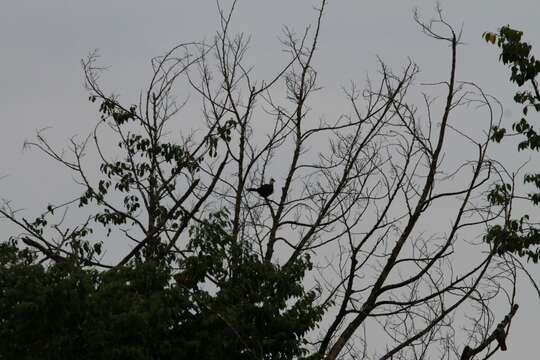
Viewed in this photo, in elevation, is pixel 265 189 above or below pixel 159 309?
above

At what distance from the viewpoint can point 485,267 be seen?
13.2m

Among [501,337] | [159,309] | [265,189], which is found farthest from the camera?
[265,189]

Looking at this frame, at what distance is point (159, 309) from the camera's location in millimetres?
11258

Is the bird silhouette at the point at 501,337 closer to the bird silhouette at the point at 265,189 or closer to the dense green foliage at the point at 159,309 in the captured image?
the dense green foliage at the point at 159,309

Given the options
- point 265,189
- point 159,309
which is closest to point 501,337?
point 159,309

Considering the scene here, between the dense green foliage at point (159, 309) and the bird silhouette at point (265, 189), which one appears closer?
the dense green foliage at point (159, 309)

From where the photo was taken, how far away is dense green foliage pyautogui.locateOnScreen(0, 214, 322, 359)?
11023 mm

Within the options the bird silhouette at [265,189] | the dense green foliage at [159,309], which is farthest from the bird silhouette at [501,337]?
the bird silhouette at [265,189]

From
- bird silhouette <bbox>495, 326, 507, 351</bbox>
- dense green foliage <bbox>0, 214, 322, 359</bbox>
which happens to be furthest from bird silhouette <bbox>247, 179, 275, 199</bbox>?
bird silhouette <bbox>495, 326, 507, 351</bbox>

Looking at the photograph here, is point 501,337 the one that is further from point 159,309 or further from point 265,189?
point 265,189

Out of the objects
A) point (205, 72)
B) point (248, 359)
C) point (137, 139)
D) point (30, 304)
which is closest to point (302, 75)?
point (205, 72)

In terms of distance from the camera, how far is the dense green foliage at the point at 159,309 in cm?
1102

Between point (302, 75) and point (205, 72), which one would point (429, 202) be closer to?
point (302, 75)

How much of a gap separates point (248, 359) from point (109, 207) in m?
5.19
